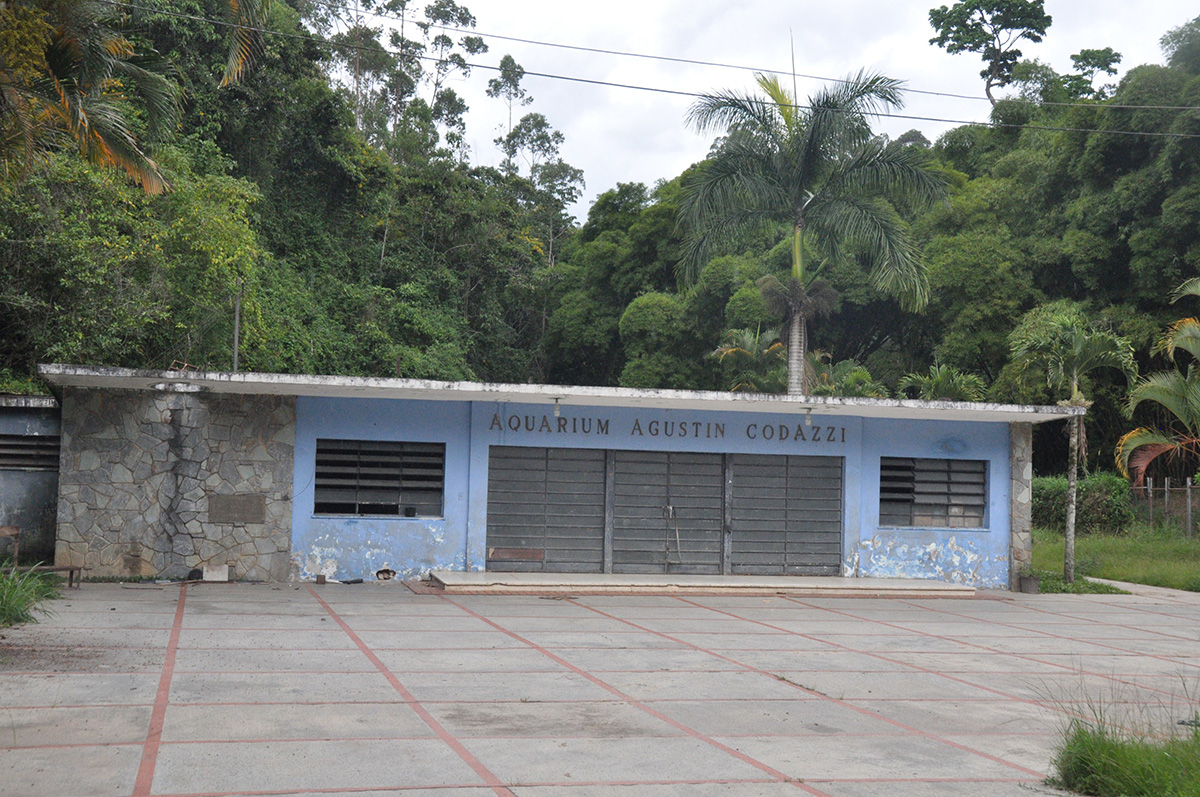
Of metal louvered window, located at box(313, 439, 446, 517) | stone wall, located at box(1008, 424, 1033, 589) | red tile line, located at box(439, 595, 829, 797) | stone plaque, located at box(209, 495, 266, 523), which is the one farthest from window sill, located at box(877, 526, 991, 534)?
stone plaque, located at box(209, 495, 266, 523)

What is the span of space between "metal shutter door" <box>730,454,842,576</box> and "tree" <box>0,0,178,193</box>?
10217 mm

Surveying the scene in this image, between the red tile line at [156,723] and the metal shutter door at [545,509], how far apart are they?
6435 millimetres

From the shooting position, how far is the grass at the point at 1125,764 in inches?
213

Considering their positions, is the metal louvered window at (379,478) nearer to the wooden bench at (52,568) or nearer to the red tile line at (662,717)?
the wooden bench at (52,568)

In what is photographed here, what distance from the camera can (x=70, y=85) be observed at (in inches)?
464

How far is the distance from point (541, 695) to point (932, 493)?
11758 millimetres

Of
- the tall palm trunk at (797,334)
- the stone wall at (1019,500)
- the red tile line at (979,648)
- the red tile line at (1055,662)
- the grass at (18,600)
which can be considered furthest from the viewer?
the tall palm trunk at (797,334)

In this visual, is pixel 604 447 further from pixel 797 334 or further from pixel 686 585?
pixel 797 334

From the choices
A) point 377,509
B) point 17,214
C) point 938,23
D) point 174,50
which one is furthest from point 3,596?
point 938,23

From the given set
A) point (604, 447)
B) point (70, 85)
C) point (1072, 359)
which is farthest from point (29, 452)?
point (1072, 359)

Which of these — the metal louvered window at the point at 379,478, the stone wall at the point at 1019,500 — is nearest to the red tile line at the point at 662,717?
the metal louvered window at the point at 379,478

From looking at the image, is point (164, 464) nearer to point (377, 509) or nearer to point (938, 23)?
point (377, 509)

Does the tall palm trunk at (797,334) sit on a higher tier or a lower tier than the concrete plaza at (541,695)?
higher

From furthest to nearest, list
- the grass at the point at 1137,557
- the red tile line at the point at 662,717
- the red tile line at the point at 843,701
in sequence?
the grass at the point at 1137,557 → the red tile line at the point at 843,701 → the red tile line at the point at 662,717
